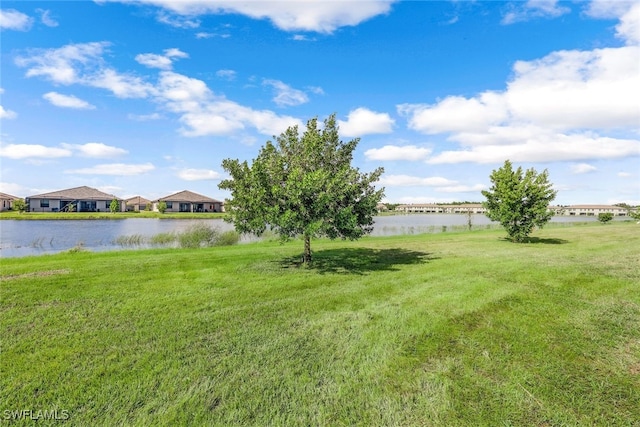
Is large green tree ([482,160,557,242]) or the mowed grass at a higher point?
large green tree ([482,160,557,242])

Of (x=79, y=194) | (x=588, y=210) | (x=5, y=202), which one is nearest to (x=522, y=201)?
(x=79, y=194)

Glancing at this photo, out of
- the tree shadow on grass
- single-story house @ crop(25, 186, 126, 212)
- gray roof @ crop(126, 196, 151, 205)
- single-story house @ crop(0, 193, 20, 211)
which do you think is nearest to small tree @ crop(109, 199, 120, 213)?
single-story house @ crop(25, 186, 126, 212)

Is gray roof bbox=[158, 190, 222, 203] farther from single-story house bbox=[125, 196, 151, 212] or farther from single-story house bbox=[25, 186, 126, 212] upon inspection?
single-story house bbox=[125, 196, 151, 212]

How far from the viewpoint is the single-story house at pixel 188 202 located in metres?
90.2

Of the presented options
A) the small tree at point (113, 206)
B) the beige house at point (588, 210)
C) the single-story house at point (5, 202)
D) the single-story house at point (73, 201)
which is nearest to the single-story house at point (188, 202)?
the single-story house at point (73, 201)

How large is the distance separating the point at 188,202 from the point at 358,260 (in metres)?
86.9

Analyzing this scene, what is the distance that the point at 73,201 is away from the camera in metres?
75.8

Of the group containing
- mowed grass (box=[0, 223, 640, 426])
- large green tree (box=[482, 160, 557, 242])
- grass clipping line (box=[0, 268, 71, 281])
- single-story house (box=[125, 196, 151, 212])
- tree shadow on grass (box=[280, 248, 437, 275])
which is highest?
single-story house (box=[125, 196, 151, 212])

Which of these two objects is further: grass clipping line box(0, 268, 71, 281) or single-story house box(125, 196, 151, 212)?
single-story house box(125, 196, 151, 212)

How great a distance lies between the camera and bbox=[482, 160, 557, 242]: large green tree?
2381 centimetres

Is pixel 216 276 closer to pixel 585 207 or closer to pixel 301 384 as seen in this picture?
pixel 301 384

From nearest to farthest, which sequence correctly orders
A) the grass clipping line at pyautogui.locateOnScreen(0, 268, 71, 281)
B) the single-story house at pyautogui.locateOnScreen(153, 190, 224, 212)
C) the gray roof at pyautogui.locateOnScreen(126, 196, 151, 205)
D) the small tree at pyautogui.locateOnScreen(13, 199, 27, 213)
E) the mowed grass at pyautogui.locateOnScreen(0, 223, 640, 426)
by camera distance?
the mowed grass at pyautogui.locateOnScreen(0, 223, 640, 426) < the grass clipping line at pyautogui.locateOnScreen(0, 268, 71, 281) < the small tree at pyautogui.locateOnScreen(13, 199, 27, 213) < the single-story house at pyautogui.locateOnScreen(153, 190, 224, 212) < the gray roof at pyautogui.locateOnScreen(126, 196, 151, 205)

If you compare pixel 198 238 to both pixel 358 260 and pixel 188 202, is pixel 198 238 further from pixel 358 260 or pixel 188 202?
pixel 188 202

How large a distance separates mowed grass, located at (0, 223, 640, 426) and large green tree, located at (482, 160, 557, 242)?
13.4 m
